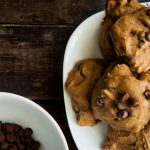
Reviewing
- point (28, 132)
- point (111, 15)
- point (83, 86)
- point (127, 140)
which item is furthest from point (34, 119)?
point (111, 15)

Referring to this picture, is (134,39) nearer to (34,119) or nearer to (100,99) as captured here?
(100,99)

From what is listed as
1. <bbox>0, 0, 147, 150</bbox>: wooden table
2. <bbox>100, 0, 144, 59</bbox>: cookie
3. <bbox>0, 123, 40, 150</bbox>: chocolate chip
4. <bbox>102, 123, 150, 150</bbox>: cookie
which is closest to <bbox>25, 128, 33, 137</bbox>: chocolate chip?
<bbox>0, 123, 40, 150</bbox>: chocolate chip

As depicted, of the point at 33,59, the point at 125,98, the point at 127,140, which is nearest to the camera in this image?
the point at 125,98

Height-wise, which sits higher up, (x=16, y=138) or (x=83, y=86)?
(x=83, y=86)

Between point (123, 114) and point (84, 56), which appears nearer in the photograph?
point (123, 114)

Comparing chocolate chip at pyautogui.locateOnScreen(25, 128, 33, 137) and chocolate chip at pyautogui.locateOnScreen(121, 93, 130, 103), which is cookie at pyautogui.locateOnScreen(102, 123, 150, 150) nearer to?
chocolate chip at pyautogui.locateOnScreen(121, 93, 130, 103)

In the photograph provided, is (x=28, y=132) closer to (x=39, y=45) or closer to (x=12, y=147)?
(x=12, y=147)

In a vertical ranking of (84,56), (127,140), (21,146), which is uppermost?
(84,56)

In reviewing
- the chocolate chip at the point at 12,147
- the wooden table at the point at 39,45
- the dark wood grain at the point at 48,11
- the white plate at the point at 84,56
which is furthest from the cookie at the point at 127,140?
the dark wood grain at the point at 48,11

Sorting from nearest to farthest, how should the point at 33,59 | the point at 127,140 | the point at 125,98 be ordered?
the point at 125,98, the point at 127,140, the point at 33,59
